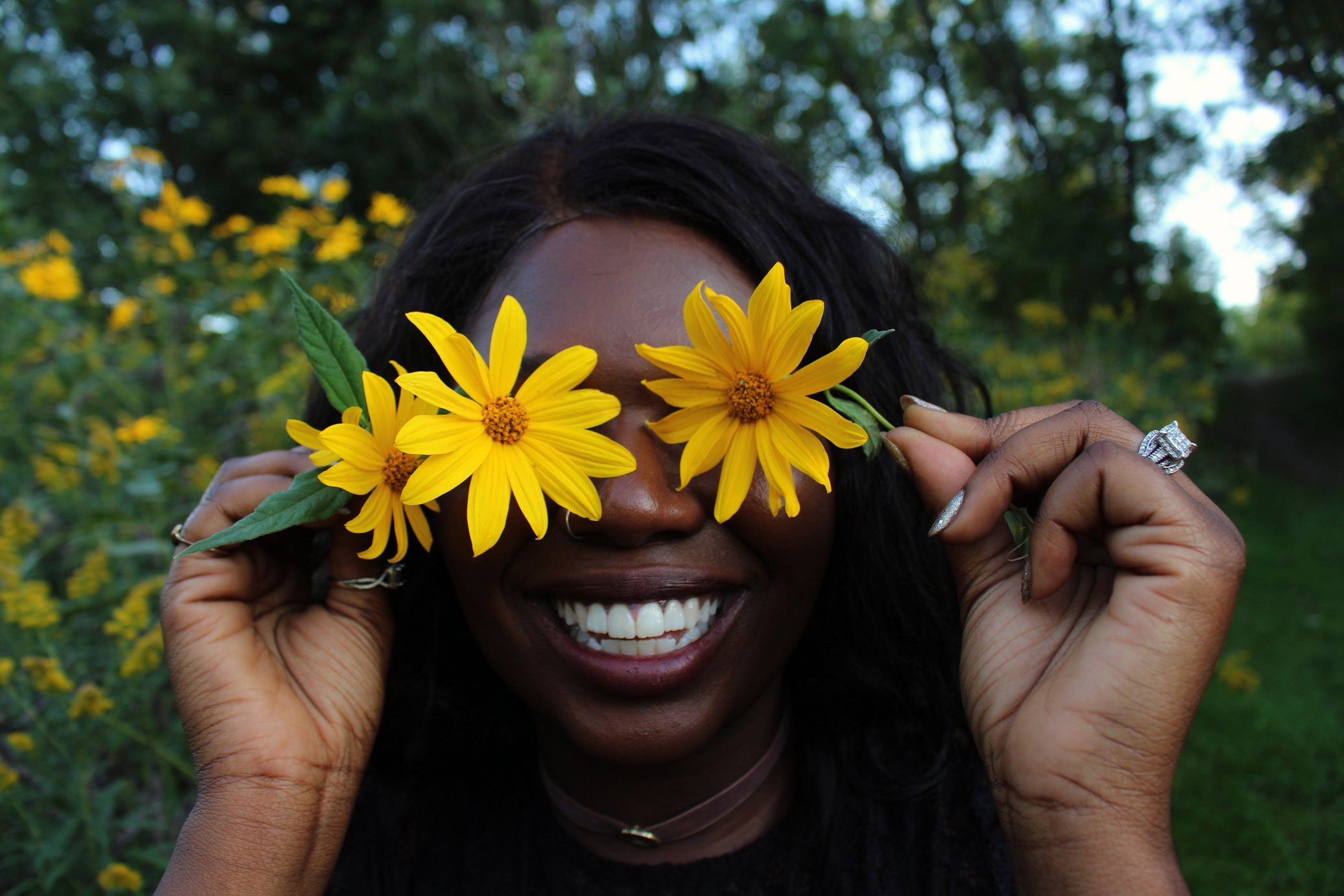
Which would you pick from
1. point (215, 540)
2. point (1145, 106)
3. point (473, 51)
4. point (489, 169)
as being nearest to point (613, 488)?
point (215, 540)

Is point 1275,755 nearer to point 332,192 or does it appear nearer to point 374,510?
point 374,510

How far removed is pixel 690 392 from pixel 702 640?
1.21 ft

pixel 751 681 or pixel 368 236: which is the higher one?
pixel 368 236

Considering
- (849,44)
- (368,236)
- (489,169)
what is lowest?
(489,169)

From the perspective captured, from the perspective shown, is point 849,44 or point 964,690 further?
point 849,44

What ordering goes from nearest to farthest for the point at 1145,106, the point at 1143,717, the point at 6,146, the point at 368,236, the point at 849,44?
the point at 1143,717, the point at 368,236, the point at 1145,106, the point at 6,146, the point at 849,44

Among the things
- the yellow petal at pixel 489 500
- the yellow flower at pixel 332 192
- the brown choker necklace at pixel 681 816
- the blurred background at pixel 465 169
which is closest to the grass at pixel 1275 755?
the blurred background at pixel 465 169

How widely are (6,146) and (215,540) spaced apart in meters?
12.4

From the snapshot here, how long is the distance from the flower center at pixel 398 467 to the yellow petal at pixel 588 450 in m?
0.18

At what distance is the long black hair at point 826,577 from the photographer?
4.51ft

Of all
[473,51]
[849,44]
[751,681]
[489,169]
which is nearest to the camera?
[751,681]

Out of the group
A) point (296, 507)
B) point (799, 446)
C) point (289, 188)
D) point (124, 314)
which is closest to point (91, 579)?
point (296, 507)

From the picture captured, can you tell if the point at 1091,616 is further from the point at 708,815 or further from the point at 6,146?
the point at 6,146

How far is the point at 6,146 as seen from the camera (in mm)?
10328
